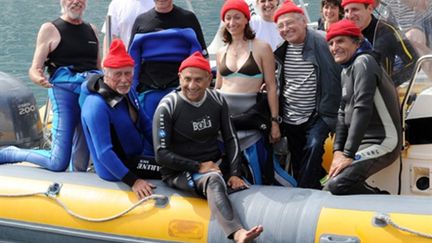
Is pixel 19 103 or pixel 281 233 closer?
pixel 281 233

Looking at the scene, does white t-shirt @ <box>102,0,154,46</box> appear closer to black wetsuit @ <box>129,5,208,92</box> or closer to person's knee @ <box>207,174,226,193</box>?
black wetsuit @ <box>129,5,208,92</box>

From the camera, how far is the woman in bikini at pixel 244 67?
16.4 ft

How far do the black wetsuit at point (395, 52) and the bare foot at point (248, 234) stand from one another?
148cm

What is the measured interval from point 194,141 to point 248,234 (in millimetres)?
733

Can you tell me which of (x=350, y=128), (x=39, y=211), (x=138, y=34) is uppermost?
(x=138, y=34)

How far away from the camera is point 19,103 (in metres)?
6.46

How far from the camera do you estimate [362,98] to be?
4445 mm

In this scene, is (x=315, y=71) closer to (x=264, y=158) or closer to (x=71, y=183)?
(x=264, y=158)

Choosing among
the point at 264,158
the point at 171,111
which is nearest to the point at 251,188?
the point at 264,158

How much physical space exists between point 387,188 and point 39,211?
2.31 meters

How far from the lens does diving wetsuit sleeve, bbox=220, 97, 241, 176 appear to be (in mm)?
4816

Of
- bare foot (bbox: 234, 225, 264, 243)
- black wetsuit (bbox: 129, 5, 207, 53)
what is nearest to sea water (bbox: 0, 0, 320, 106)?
black wetsuit (bbox: 129, 5, 207, 53)

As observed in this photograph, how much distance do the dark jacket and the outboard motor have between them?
2.68 meters

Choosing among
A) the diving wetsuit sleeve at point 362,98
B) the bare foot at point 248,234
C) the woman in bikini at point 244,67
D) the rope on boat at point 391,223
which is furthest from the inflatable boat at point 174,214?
the woman in bikini at point 244,67
